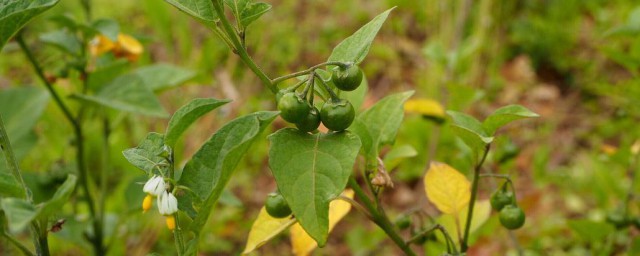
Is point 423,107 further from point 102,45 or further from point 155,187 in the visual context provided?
point 155,187

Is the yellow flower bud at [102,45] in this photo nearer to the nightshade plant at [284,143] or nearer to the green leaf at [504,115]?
the nightshade plant at [284,143]

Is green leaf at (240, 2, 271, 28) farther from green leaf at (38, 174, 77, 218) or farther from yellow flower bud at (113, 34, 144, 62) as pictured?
yellow flower bud at (113, 34, 144, 62)

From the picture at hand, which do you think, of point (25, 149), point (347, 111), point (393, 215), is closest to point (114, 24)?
point (25, 149)

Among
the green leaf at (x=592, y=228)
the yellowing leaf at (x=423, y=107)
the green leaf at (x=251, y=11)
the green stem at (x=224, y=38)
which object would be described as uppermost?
the green leaf at (x=251, y=11)

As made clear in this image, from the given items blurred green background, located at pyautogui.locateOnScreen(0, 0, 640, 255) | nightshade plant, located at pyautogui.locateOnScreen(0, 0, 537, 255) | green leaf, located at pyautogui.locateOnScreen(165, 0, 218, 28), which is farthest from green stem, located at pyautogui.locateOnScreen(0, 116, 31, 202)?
blurred green background, located at pyautogui.locateOnScreen(0, 0, 640, 255)

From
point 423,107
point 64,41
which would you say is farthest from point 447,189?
point 64,41

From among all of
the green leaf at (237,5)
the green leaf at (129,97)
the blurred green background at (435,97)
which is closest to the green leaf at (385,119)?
the green leaf at (237,5)
